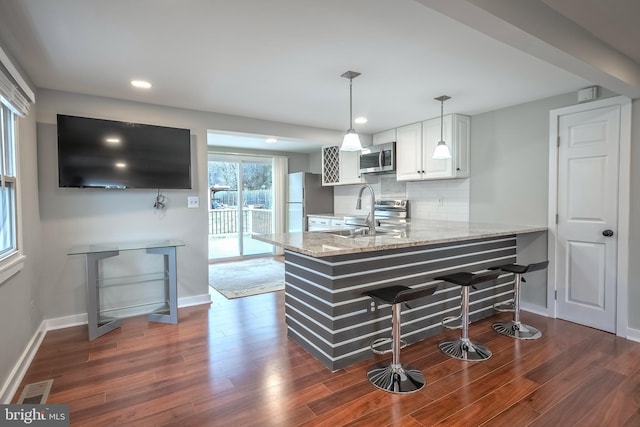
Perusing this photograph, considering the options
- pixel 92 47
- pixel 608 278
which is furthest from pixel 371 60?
pixel 608 278

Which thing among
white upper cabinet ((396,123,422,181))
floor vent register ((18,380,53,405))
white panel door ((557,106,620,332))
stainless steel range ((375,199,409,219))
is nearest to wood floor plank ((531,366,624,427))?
white panel door ((557,106,620,332))

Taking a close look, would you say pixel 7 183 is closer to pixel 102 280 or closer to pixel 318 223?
pixel 102 280

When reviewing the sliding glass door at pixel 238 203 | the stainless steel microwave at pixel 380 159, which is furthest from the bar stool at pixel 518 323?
the sliding glass door at pixel 238 203

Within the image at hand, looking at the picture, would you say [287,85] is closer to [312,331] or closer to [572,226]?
[312,331]

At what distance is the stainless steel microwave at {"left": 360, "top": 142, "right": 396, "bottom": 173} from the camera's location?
473 centimetres

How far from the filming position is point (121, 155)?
3.34 meters

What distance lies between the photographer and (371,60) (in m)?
2.44

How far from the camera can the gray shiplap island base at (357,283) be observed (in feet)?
7.75

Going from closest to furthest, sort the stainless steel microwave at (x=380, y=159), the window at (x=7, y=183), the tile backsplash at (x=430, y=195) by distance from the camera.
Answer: the window at (x=7, y=183) < the tile backsplash at (x=430, y=195) < the stainless steel microwave at (x=380, y=159)

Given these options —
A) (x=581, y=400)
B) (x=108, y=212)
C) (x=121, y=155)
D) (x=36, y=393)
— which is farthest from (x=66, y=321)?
(x=581, y=400)

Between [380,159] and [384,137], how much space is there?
0.37 metres

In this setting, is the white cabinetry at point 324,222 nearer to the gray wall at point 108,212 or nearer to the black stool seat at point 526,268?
the gray wall at point 108,212

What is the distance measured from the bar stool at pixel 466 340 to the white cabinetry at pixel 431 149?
1725 millimetres

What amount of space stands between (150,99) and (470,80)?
3.08 metres
